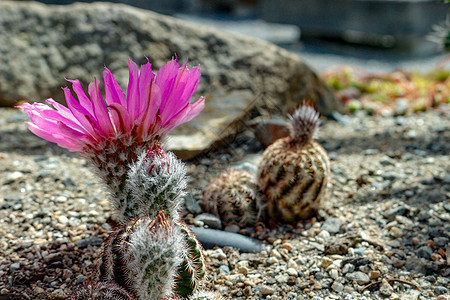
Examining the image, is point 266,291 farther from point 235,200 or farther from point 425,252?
point 425,252

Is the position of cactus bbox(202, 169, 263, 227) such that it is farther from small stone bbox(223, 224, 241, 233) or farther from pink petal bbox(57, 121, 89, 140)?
pink petal bbox(57, 121, 89, 140)

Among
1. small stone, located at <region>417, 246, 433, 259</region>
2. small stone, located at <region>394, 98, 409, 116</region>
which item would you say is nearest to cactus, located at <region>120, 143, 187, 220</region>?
small stone, located at <region>417, 246, 433, 259</region>

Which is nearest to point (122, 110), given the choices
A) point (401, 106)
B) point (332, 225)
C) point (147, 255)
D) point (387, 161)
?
point (147, 255)

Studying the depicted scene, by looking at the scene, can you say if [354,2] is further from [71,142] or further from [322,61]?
[71,142]

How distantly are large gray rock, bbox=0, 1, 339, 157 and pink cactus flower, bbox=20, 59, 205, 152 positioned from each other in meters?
2.42

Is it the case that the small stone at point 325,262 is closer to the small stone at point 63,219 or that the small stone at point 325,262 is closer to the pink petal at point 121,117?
the pink petal at point 121,117

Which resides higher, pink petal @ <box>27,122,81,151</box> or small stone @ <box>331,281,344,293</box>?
pink petal @ <box>27,122,81,151</box>

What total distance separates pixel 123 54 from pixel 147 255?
126 inches

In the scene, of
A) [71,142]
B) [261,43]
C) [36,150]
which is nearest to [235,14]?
[261,43]

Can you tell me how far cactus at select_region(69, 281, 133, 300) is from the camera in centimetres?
151

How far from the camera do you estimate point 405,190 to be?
2875 mm

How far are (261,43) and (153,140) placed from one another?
3.05 metres

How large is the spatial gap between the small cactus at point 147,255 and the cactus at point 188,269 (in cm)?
7

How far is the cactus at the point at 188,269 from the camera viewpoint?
162 centimetres
